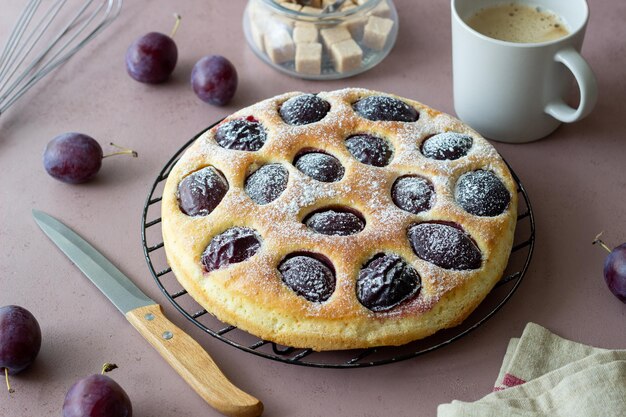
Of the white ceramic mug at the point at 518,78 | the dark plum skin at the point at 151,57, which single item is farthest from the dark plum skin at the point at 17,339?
the white ceramic mug at the point at 518,78

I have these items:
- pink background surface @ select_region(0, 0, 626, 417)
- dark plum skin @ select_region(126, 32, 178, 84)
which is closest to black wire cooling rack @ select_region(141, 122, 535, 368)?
pink background surface @ select_region(0, 0, 626, 417)

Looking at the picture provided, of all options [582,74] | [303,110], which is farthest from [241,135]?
[582,74]

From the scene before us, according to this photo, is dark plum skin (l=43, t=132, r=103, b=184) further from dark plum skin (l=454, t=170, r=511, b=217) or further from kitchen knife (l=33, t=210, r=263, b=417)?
dark plum skin (l=454, t=170, r=511, b=217)

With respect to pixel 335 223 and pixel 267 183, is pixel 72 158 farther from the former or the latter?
pixel 335 223

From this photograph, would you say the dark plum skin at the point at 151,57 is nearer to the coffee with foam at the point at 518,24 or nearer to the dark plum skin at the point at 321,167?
the dark plum skin at the point at 321,167

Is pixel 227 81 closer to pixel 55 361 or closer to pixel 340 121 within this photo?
pixel 340 121

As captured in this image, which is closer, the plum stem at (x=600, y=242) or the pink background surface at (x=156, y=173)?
the pink background surface at (x=156, y=173)
